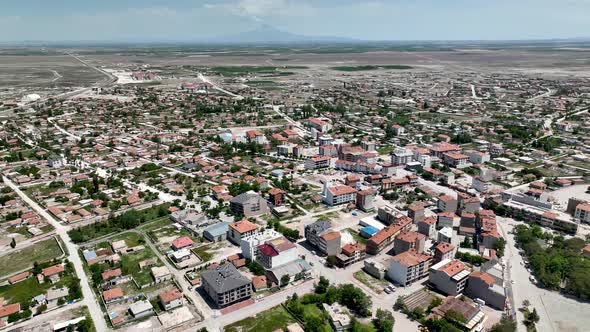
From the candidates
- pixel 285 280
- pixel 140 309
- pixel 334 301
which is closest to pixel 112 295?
pixel 140 309

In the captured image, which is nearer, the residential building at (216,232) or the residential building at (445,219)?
the residential building at (216,232)

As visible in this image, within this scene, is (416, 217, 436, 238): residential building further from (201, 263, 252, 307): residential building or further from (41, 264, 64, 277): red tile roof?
(41, 264, 64, 277): red tile roof

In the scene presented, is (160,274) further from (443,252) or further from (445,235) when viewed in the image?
(445,235)

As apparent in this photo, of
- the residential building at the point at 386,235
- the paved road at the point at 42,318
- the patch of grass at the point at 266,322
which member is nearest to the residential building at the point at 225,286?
the patch of grass at the point at 266,322

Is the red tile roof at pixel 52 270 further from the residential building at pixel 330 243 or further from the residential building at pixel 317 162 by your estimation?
the residential building at pixel 317 162

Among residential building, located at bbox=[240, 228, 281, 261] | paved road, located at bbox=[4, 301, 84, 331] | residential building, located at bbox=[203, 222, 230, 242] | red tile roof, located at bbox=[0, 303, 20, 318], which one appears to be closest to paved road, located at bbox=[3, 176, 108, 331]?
paved road, located at bbox=[4, 301, 84, 331]

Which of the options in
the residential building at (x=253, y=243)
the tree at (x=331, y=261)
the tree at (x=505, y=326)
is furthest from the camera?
the residential building at (x=253, y=243)
